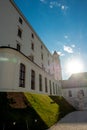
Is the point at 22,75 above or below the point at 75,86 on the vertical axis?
above

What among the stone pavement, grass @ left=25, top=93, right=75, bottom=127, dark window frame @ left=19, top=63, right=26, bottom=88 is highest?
dark window frame @ left=19, top=63, right=26, bottom=88

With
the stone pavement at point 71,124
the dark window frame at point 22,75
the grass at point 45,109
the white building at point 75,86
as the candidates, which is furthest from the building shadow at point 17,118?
the white building at point 75,86

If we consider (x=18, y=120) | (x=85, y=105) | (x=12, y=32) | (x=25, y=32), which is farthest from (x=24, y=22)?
(x=85, y=105)

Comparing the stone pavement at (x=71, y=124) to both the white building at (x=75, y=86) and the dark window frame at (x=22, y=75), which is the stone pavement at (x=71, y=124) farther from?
the white building at (x=75, y=86)

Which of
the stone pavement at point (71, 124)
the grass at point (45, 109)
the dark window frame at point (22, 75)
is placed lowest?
the stone pavement at point (71, 124)

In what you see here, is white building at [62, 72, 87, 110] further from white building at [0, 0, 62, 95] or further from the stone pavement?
the stone pavement

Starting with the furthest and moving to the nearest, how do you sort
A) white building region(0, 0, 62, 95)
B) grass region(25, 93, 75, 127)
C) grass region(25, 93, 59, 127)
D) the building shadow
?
white building region(0, 0, 62, 95) < grass region(25, 93, 75, 127) < grass region(25, 93, 59, 127) < the building shadow

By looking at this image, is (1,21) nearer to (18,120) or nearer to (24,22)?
(24,22)

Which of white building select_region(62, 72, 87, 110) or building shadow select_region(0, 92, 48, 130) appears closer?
building shadow select_region(0, 92, 48, 130)

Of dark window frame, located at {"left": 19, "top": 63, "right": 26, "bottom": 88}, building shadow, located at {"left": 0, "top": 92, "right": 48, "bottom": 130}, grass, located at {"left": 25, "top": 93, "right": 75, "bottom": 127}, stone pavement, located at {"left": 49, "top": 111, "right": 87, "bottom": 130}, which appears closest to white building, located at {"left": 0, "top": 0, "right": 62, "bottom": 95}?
dark window frame, located at {"left": 19, "top": 63, "right": 26, "bottom": 88}

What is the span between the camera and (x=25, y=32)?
85.7 ft

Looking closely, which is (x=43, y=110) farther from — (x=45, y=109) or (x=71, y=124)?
(x=71, y=124)

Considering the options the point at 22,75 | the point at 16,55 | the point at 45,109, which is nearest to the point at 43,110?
the point at 45,109

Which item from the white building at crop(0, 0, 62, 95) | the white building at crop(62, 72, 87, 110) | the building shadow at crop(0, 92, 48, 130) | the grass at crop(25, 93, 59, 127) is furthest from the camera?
the white building at crop(62, 72, 87, 110)
